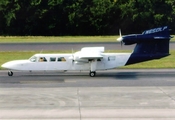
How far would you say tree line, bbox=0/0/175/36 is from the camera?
265 feet

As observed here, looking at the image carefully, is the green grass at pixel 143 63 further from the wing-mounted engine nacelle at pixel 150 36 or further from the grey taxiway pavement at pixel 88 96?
the wing-mounted engine nacelle at pixel 150 36

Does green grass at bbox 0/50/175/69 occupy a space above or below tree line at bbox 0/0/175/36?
below

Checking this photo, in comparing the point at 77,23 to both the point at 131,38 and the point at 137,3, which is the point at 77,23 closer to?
the point at 137,3

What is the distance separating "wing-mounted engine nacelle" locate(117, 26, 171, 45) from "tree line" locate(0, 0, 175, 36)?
52.1 m

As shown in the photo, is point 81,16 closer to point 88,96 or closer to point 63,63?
point 63,63

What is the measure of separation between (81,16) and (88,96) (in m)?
62.1

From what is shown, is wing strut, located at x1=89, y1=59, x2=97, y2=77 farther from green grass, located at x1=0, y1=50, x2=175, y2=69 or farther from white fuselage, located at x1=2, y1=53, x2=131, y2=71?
green grass, located at x1=0, y1=50, x2=175, y2=69

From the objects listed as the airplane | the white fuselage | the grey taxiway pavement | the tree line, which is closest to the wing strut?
the airplane

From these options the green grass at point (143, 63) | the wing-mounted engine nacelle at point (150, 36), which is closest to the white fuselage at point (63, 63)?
the wing-mounted engine nacelle at point (150, 36)

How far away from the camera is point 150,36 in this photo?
2898 cm

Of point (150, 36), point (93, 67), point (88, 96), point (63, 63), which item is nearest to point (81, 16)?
point (150, 36)

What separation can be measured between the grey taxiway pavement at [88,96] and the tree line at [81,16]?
51390mm

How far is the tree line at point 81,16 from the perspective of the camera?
80875mm

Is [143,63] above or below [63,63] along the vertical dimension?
below
